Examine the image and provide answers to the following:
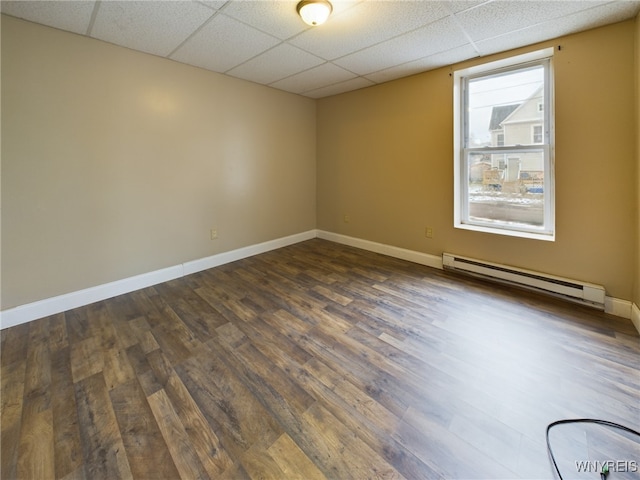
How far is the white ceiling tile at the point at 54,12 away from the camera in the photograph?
6.40 feet

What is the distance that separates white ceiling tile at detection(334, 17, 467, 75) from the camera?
2322mm

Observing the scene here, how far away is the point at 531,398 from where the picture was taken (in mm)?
1501

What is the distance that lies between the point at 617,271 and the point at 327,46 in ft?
10.6

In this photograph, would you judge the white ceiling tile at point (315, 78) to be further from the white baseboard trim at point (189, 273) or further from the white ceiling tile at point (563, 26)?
the white baseboard trim at point (189, 273)

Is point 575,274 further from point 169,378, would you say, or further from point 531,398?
point 169,378

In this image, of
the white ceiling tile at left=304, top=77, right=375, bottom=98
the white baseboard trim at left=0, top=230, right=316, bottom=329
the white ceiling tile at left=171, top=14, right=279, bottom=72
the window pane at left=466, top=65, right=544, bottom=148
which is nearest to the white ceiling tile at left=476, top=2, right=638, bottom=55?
the window pane at left=466, top=65, right=544, bottom=148

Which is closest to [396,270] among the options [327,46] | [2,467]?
[327,46]

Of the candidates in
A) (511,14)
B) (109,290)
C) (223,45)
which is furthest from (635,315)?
(109,290)

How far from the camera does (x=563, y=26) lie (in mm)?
2236

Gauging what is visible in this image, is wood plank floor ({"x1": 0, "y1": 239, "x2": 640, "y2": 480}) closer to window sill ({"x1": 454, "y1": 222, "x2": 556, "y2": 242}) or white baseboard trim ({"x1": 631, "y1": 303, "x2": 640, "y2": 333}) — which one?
white baseboard trim ({"x1": 631, "y1": 303, "x2": 640, "y2": 333})

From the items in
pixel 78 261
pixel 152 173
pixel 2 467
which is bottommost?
pixel 2 467

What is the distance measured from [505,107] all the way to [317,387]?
3.22m

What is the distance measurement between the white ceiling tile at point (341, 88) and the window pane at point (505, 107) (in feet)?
4.25

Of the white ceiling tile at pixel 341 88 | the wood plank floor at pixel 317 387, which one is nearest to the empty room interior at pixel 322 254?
the wood plank floor at pixel 317 387
